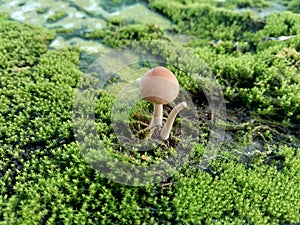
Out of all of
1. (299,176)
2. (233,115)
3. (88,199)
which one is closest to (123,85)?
(233,115)

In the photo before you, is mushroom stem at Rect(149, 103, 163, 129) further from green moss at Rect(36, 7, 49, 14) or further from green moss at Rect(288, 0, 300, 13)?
green moss at Rect(288, 0, 300, 13)

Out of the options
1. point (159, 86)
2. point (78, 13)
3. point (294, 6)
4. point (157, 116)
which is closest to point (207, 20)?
point (294, 6)

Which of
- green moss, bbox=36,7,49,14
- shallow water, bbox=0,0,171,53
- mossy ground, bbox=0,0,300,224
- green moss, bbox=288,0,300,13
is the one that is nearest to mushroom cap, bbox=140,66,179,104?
mossy ground, bbox=0,0,300,224

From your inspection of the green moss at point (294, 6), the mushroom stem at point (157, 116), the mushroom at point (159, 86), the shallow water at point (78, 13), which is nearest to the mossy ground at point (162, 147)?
the mushroom stem at point (157, 116)

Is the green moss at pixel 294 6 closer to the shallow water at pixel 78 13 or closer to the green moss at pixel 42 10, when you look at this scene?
the shallow water at pixel 78 13

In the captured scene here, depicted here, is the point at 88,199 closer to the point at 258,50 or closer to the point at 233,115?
the point at 233,115

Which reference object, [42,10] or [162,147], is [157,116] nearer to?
[162,147]
